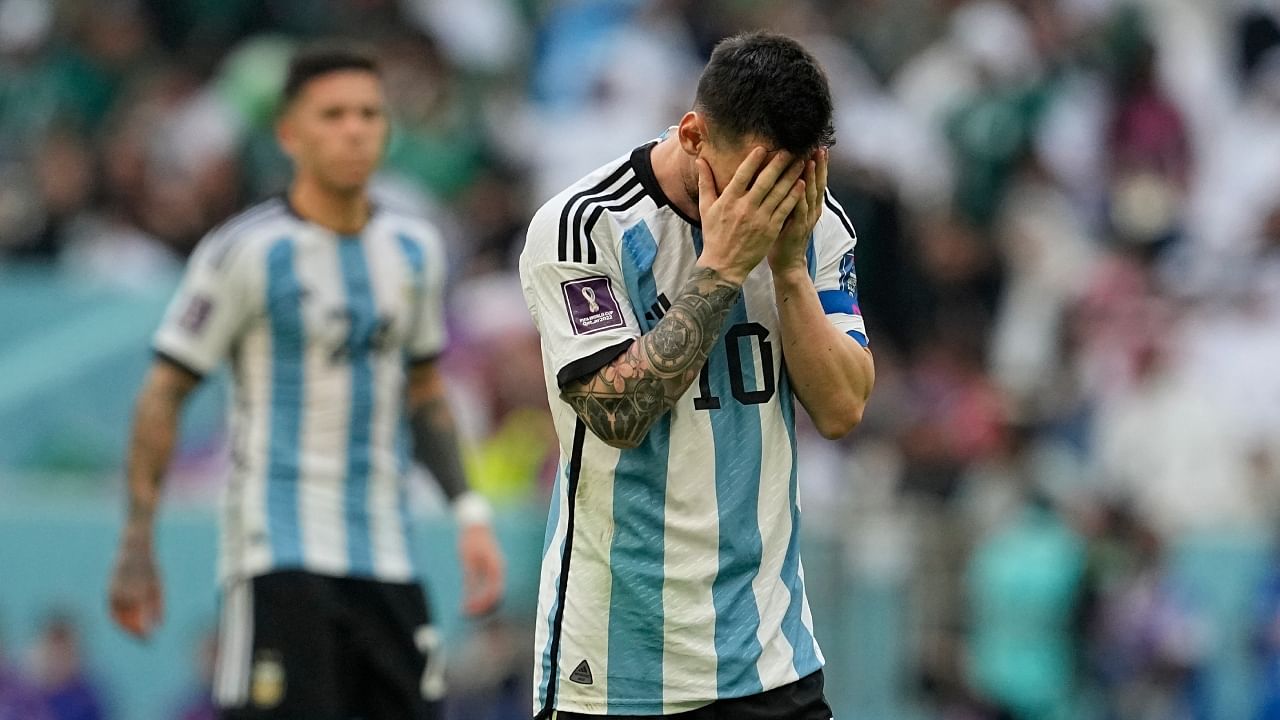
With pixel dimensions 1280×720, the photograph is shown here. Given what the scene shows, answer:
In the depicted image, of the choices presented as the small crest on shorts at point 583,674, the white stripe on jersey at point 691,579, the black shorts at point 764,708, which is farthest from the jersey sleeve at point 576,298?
the black shorts at point 764,708

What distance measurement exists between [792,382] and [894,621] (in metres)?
6.38

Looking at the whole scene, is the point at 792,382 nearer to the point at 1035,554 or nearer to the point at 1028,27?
the point at 1035,554

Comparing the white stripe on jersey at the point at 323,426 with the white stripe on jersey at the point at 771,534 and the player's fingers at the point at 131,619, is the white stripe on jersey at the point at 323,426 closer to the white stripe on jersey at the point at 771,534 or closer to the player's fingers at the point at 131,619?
the player's fingers at the point at 131,619

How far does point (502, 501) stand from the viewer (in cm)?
1130

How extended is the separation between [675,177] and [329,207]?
2603 millimetres

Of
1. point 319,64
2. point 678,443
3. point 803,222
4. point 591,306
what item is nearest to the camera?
point 803,222

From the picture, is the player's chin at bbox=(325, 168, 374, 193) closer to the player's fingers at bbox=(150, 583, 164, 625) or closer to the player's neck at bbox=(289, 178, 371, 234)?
the player's neck at bbox=(289, 178, 371, 234)

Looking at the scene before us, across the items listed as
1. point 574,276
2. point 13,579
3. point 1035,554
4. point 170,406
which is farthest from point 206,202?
point 574,276

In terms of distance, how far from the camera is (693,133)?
449cm

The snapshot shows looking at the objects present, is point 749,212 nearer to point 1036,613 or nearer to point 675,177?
point 675,177

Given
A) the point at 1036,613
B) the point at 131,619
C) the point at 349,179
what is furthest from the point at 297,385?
the point at 1036,613

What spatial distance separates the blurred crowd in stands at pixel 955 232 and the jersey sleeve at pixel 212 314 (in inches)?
167

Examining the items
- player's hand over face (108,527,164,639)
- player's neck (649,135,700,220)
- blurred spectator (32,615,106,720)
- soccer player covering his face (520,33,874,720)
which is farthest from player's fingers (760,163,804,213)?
blurred spectator (32,615,106,720)

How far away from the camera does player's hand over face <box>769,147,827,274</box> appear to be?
4375 mm
